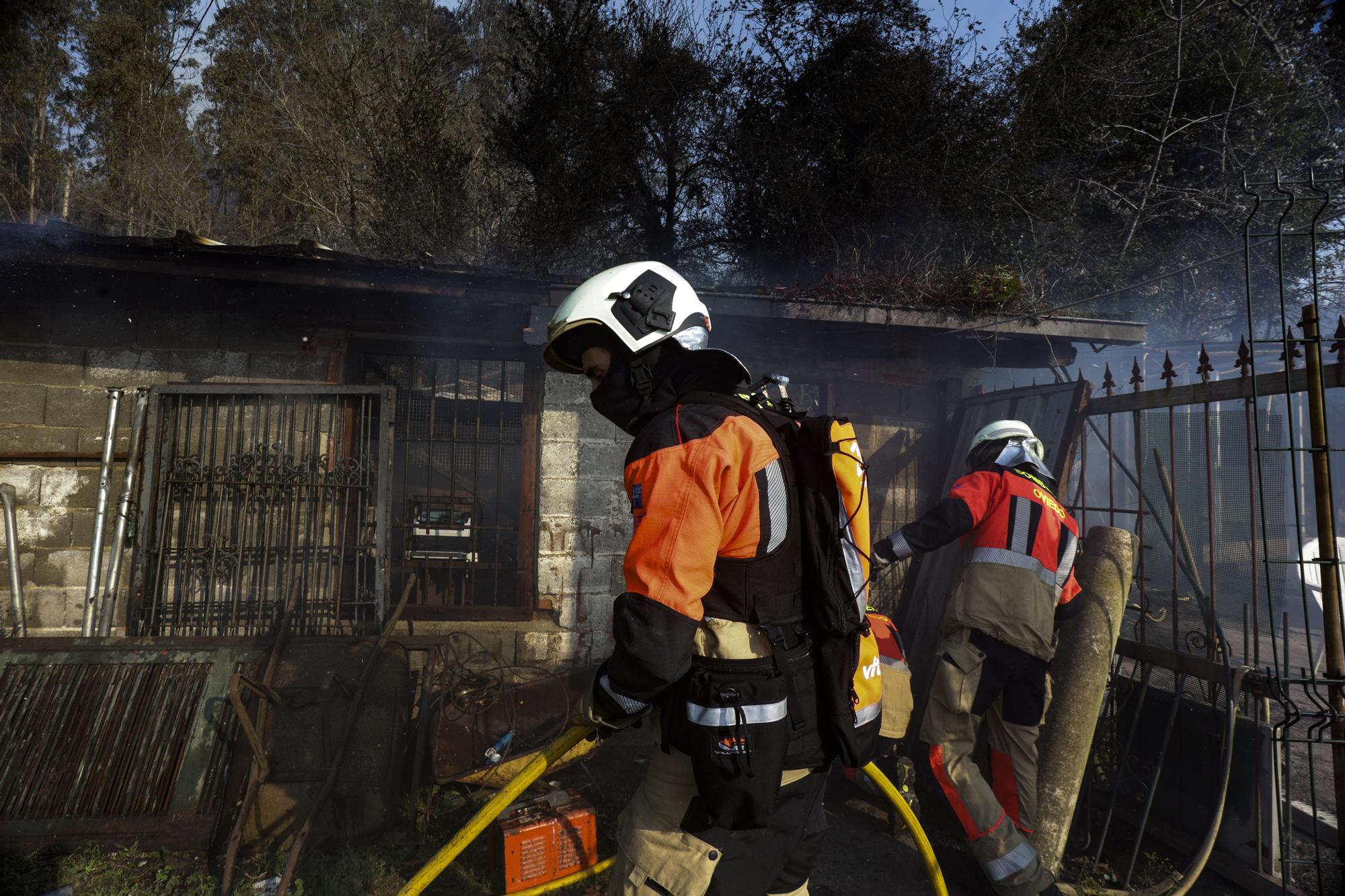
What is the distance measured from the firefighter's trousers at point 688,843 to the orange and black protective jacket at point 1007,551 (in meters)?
2.06

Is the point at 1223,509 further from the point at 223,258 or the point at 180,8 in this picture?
the point at 180,8

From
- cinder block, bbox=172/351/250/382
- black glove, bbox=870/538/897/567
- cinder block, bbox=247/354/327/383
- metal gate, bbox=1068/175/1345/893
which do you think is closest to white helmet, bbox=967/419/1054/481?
metal gate, bbox=1068/175/1345/893

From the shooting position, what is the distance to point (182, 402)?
16.9 ft

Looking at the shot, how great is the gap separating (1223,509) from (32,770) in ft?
43.5

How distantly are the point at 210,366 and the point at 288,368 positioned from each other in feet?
1.71

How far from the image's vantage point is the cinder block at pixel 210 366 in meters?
5.28

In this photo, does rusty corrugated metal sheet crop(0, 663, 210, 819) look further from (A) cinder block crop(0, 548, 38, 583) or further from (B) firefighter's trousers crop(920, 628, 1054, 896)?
(B) firefighter's trousers crop(920, 628, 1054, 896)

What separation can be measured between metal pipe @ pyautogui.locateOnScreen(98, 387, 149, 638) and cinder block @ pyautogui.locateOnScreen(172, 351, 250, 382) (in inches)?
11.7

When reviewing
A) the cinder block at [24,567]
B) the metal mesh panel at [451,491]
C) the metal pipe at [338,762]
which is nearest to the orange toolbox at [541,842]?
the metal pipe at [338,762]

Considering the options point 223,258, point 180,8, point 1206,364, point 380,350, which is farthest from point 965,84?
point 180,8

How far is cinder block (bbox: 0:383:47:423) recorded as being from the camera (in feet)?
16.7

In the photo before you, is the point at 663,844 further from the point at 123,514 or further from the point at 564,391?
the point at 123,514

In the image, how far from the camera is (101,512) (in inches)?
199

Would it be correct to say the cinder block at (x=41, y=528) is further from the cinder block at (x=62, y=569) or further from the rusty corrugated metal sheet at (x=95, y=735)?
the rusty corrugated metal sheet at (x=95, y=735)
